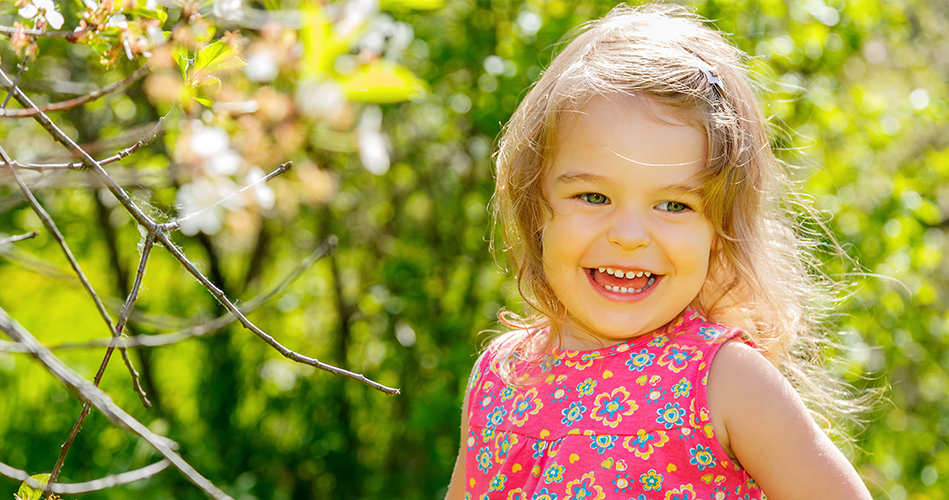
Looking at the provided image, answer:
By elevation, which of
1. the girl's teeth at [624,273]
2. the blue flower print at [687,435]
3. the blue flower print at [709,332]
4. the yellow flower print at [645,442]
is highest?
the girl's teeth at [624,273]

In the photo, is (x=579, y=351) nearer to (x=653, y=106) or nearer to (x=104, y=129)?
(x=653, y=106)

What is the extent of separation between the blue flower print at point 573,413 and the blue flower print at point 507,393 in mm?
123

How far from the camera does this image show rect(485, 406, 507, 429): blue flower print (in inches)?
56.7

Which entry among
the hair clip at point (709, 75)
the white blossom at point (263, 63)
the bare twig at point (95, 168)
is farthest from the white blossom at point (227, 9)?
the hair clip at point (709, 75)

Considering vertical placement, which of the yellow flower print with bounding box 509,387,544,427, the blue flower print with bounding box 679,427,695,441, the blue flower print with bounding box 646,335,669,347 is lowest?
the yellow flower print with bounding box 509,387,544,427

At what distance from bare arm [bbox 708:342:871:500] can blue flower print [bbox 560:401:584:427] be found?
202 millimetres

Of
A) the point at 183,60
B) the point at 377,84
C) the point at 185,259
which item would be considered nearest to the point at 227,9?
the point at 183,60

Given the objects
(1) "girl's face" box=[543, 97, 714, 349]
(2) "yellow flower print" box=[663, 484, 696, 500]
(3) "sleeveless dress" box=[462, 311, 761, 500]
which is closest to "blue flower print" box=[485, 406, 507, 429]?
(3) "sleeveless dress" box=[462, 311, 761, 500]

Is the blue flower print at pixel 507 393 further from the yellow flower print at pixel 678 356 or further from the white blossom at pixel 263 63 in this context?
the white blossom at pixel 263 63

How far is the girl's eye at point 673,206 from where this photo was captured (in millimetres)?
1319

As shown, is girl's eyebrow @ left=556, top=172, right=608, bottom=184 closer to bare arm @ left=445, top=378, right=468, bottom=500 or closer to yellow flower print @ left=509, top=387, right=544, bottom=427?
yellow flower print @ left=509, top=387, right=544, bottom=427

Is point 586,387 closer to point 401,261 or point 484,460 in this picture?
point 484,460

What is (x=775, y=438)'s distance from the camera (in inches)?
46.1

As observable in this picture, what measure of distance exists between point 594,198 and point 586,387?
0.30 metres
